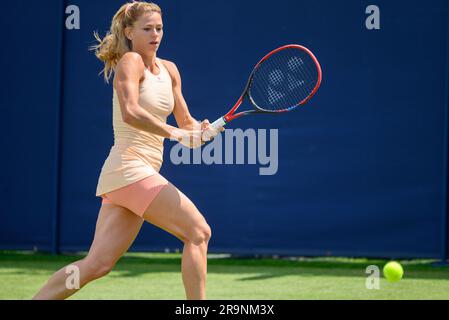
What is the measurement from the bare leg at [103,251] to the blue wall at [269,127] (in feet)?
10.7

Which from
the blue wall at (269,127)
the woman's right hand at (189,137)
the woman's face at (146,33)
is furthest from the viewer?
the blue wall at (269,127)

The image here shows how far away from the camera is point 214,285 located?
619 cm

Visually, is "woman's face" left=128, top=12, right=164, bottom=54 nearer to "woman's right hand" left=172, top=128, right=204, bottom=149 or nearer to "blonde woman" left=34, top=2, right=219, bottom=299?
"blonde woman" left=34, top=2, right=219, bottom=299

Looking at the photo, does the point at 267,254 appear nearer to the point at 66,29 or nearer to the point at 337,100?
the point at 337,100

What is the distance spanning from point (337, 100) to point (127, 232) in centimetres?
352

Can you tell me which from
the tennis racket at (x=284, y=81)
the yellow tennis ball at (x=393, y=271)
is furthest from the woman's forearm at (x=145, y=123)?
the yellow tennis ball at (x=393, y=271)

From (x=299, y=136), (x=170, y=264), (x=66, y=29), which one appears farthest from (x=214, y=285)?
(x=66, y=29)

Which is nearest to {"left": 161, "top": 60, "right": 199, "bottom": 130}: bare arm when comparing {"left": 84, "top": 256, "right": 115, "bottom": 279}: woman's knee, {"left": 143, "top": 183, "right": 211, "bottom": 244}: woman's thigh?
{"left": 143, "top": 183, "right": 211, "bottom": 244}: woman's thigh

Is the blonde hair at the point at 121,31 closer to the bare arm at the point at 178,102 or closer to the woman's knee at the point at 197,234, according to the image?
the bare arm at the point at 178,102

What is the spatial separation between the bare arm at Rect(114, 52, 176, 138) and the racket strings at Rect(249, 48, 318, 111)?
6.10ft

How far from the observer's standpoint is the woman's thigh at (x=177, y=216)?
3.93m

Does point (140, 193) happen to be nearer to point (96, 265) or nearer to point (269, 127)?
point (96, 265)

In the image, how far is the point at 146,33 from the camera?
4145mm
